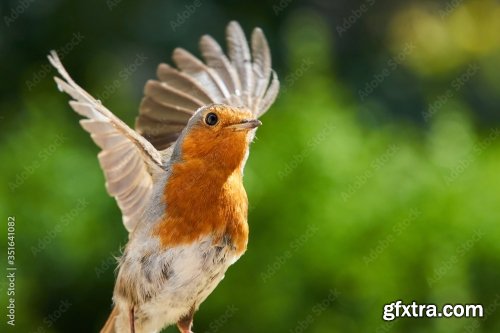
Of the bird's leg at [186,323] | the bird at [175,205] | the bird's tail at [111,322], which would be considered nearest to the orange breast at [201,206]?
the bird at [175,205]

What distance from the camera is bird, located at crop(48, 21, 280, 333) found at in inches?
97.7

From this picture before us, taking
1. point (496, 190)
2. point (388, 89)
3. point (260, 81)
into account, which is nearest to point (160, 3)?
point (388, 89)

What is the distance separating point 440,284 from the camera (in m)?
4.43

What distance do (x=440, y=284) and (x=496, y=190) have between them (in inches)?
30.0

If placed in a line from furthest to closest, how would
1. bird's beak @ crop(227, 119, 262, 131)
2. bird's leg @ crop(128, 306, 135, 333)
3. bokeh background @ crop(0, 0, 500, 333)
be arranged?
bokeh background @ crop(0, 0, 500, 333) < bird's leg @ crop(128, 306, 135, 333) < bird's beak @ crop(227, 119, 262, 131)

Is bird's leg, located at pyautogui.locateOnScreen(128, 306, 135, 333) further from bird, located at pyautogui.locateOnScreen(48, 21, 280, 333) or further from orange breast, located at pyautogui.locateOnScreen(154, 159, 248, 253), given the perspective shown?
orange breast, located at pyautogui.locateOnScreen(154, 159, 248, 253)

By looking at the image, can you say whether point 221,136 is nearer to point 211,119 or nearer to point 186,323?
point 211,119

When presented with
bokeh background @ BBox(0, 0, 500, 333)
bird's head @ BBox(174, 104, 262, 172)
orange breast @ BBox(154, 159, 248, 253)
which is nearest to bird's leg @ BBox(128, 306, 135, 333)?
orange breast @ BBox(154, 159, 248, 253)

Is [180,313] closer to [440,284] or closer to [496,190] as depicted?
[440,284]

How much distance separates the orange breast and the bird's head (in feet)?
0.11

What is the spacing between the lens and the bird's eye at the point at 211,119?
2.45 metres

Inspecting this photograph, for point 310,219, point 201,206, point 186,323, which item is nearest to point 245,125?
point 201,206

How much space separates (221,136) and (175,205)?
0.30 meters

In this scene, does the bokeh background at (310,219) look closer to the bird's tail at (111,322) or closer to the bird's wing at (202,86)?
the bird's wing at (202,86)
